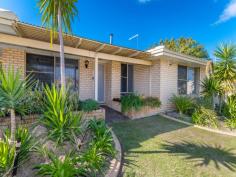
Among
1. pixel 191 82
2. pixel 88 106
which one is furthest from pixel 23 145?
pixel 191 82

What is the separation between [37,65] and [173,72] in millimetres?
7421

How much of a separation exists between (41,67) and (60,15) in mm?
3272

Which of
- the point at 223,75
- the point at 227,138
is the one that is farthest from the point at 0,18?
the point at 223,75

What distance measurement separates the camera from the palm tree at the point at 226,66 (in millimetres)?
8086

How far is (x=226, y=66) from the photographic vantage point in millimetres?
8156

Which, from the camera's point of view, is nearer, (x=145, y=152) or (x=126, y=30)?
(x=145, y=152)

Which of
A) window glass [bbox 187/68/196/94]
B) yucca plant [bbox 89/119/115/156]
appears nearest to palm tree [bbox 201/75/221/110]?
window glass [bbox 187/68/196/94]

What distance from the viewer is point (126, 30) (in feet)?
59.1

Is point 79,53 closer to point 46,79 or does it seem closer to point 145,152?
point 46,79

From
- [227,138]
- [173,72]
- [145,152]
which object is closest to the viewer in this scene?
[145,152]

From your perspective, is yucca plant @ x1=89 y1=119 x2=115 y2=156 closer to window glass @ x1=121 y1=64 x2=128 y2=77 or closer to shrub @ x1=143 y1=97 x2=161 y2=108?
shrub @ x1=143 y1=97 x2=161 y2=108

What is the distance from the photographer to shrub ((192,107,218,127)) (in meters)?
7.05

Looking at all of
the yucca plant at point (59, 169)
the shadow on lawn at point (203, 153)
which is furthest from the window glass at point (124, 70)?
the yucca plant at point (59, 169)

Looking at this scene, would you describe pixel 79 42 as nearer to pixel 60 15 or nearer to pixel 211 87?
pixel 60 15
